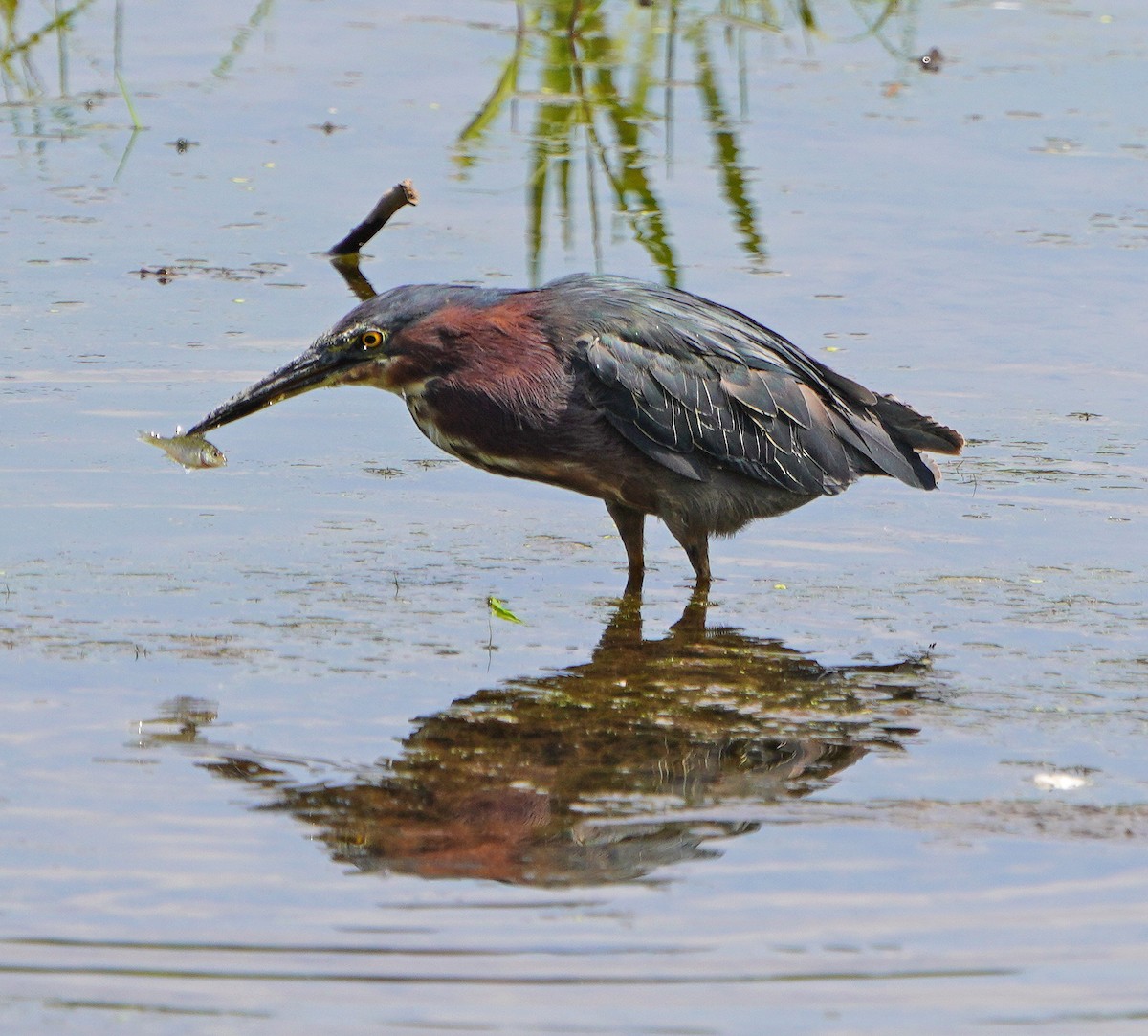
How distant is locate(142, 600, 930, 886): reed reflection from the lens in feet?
14.6

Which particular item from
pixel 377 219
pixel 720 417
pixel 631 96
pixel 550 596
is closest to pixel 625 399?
pixel 720 417

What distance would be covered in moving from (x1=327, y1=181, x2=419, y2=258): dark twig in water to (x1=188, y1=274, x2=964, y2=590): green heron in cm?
235

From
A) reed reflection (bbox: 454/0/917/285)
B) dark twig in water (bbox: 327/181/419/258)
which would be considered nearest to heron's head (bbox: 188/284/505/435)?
dark twig in water (bbox: 327/181/419/258)

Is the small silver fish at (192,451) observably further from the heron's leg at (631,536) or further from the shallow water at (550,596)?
the heron's leg at (631,536)

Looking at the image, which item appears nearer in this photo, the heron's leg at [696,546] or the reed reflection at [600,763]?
the reed reflection at [600,763]

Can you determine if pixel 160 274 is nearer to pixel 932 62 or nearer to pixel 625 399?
pixel 625 399

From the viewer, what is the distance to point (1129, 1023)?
12.4 ft

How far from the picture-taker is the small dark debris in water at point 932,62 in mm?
12109

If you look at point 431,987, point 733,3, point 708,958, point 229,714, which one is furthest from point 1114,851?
point 733,3

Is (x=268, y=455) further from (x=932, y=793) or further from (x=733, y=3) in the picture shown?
(x=733, y=3)

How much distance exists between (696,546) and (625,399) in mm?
586

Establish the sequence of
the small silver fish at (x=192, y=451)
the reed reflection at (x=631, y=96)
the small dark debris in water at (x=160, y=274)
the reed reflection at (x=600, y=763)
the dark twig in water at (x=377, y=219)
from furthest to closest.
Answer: the reed reflection at (x=631, y=96)
the small dark debris in water at (x=160, y=274)
the dark twig in water at (x=377, y=219)
the small silver fish at (x=192, y=451)
the reed reflection at (x=600, y=763)

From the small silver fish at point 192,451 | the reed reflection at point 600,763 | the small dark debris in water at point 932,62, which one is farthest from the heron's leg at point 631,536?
the small dark debris in water at point 932,62

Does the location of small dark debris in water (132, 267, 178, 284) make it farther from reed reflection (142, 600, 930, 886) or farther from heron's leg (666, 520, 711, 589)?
reed reflection (142, 600, 930, 886)
